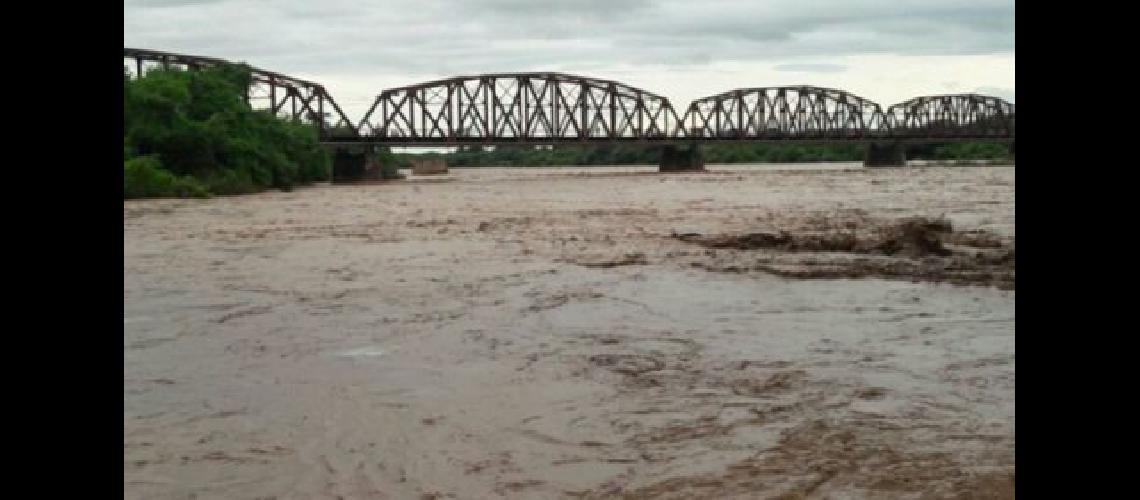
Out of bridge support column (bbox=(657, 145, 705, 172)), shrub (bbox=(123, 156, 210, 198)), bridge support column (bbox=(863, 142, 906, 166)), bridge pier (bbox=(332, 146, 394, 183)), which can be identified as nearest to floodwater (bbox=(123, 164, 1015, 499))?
shrub (bbox=(123, 156, 210, 198))

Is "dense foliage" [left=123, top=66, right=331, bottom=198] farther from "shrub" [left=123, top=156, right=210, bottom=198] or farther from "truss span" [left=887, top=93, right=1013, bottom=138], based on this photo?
"truss span" [left=887, top=93, right=1013, bottom=138]

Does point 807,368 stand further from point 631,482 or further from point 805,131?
point 805,131

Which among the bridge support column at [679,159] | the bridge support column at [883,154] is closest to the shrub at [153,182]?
the bridge support column at [679,159]

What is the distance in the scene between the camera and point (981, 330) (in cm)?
984

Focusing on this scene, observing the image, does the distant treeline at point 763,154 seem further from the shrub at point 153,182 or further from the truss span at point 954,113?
the shrub at point 153,182

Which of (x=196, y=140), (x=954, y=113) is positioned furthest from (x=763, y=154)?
(x=196, y=140)

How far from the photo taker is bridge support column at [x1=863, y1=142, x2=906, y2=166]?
341 ft

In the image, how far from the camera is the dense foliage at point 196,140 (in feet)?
135

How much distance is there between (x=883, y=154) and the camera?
104625mm

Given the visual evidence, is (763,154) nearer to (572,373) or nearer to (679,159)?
(679,159)

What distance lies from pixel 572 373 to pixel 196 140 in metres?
40.5

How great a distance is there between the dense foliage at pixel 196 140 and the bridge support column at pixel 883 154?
6421 centimetres
